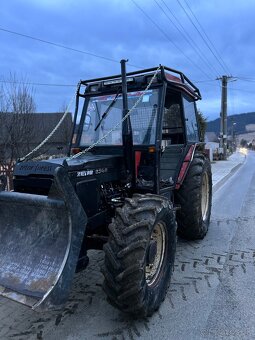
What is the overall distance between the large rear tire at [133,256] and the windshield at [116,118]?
1.31 metres

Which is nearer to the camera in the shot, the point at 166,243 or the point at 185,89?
the point at 166,243

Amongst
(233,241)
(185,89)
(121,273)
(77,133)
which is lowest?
(233,241)

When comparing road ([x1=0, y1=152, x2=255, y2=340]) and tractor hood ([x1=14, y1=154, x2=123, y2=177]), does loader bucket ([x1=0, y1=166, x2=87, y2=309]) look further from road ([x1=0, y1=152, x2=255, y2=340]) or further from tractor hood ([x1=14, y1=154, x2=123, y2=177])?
road ([x1=0, y1=152, x2=255, y2=340])

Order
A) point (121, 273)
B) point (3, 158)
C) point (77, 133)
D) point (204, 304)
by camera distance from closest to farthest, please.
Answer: point (121, 273)
point (204, 304)
point (77, 133)
point (3, 158)

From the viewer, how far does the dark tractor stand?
11.2 ft

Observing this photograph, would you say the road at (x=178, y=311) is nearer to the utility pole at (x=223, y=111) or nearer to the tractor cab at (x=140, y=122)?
the tractor cab at (x=140, y=122)

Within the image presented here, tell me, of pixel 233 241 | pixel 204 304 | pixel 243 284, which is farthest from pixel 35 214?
pixel 233 241

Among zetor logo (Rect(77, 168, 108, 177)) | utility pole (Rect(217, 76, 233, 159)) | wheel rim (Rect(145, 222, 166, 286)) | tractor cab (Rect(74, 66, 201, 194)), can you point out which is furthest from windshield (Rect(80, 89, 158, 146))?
utility pole (Rect(217, 76, 233, 159))

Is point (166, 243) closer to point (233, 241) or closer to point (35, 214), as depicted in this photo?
point (35, 214)

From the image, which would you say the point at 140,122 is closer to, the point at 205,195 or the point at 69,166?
the point at 69,166

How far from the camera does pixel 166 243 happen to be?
419cm

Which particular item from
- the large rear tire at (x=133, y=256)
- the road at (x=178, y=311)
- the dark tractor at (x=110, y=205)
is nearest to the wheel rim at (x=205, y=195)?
the dark tractor at (x=110, y=205)

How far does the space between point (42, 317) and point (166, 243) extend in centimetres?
150

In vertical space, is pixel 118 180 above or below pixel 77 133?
below
